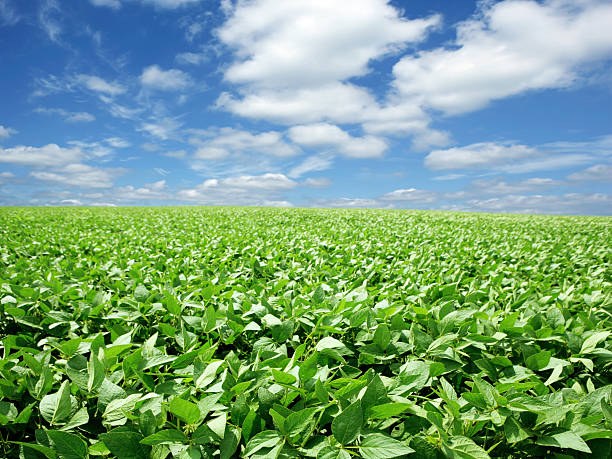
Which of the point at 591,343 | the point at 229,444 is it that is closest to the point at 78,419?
the point at 229,444

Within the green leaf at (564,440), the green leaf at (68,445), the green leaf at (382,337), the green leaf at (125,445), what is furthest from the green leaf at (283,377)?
the green leaf at (564,440)

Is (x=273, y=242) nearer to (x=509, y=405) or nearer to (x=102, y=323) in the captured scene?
(x=102, y=323)

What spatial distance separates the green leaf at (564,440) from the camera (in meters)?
1.27

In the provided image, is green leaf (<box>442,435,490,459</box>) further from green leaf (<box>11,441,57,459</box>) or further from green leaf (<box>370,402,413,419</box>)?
green leaf (<box>11,441,57,459</box>)

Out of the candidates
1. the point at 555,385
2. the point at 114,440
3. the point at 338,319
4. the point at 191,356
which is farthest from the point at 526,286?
the point at 114,440

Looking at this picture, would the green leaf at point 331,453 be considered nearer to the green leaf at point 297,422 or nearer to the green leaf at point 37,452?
the green leaf at point 297,422

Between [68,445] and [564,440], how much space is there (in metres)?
1.99

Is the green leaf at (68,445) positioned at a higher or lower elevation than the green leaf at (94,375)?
lower

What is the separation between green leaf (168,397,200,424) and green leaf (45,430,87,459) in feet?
1.30

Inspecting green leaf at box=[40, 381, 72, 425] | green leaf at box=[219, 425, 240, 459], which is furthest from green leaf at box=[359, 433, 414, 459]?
green leaf at box=[40, 381, 72, 425]

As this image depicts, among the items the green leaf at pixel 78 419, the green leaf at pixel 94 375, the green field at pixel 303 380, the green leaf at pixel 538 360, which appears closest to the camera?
the green field at pixel 303 380

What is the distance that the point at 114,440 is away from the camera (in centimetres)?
122

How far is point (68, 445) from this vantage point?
125 cm

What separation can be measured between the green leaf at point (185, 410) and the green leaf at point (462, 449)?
0.98 metres
